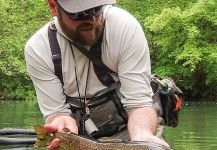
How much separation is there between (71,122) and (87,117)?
1.51ft

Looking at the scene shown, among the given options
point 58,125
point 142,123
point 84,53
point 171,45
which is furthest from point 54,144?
point 171,45

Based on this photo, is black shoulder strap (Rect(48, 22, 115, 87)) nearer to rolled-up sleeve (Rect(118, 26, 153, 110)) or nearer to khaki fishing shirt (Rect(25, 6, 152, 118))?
khaki fishing shirt (Rect(25, 6, 152, 118))

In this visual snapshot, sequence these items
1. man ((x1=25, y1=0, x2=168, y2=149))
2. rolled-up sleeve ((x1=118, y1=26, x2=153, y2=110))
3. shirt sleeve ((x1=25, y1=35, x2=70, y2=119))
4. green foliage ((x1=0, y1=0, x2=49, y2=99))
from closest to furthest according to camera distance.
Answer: man ((x1=25, y1=0, x2=168, y2=149))
rolled-up sleeve ((x1=118, y1=26, x2=153, y2=110))
shirt sleeve ((x1=25, y1=35, x2=70, y2=119))
green foliage ((x1=0, y1=0, x2=49, y2=99))

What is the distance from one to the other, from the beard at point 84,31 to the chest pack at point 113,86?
15cm

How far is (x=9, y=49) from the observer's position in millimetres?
46625

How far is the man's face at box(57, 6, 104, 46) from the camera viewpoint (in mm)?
4199

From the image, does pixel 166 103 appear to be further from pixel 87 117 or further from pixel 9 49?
pixel 9 49

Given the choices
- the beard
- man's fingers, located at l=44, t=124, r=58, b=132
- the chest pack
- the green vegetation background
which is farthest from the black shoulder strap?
the green vegetation background

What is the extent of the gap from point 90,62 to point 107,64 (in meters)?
0.14

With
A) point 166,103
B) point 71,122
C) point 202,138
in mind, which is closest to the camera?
point 71,122

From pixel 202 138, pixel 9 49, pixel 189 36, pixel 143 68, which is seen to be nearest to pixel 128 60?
pixel 143 68

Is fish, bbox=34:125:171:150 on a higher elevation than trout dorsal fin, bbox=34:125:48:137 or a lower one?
lower

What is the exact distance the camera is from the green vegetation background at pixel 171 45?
Result: 42688mm

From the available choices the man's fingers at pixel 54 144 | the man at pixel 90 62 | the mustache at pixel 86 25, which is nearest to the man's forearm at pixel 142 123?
the man at pixel 90 62
